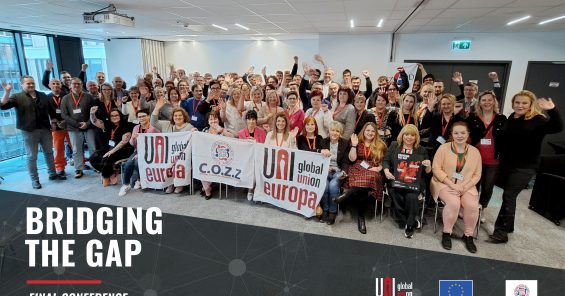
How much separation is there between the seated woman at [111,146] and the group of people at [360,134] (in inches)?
0.6

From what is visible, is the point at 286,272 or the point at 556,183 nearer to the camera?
the point at 286,272

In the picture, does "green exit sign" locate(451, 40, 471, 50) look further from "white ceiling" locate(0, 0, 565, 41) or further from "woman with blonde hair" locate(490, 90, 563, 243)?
"woman with blonde hair" locate(490, 90, 563, 243)

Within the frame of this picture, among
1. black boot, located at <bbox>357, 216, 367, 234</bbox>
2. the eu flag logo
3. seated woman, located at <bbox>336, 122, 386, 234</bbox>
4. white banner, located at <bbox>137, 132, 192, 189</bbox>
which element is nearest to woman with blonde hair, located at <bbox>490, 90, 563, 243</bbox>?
the eu flag logo

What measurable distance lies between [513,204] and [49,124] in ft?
20.3

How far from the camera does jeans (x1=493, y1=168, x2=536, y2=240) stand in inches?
A: 119

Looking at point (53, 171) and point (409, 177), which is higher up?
point (409, 177)

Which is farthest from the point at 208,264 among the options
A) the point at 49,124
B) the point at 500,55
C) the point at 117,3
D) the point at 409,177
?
the point at 500,55

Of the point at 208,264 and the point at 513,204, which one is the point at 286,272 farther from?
the point at 513,204

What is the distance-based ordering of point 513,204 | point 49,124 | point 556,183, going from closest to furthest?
point 513,204 < point 556,183 < point 49,124

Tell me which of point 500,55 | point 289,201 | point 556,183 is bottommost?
point 289,201

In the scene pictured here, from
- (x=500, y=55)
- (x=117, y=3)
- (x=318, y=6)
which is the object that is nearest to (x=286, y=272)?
(x=318, y=6)

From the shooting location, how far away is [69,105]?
4.63 metres

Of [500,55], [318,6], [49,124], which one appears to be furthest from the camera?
[500,55]

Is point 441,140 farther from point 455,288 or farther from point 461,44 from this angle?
point 461,44
